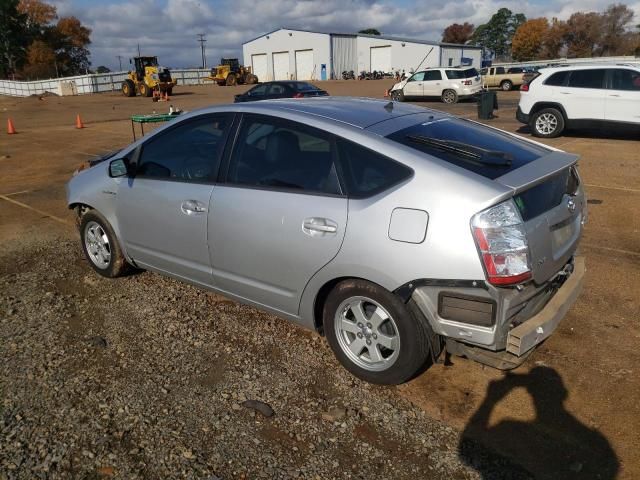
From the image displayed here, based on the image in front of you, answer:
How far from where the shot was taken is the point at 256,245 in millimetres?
3340

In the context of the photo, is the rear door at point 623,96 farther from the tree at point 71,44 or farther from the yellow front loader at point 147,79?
the tree at point 71,44

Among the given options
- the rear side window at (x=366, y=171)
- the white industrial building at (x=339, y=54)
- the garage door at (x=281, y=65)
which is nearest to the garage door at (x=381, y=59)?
the white industrial building at (x=339, y=54)

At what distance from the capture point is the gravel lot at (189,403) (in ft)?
8.46

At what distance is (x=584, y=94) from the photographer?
→ 40.5 ft

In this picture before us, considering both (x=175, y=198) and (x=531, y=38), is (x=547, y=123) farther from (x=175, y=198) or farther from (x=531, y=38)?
(x=531, y=38)

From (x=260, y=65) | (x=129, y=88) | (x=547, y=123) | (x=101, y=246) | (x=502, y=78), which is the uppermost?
(x=260, y=65)

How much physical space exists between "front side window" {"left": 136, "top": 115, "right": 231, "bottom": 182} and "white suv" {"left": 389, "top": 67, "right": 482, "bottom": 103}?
Result: 2331 centimetres

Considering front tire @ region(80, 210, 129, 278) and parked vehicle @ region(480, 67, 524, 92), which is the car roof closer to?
front tire @ region(80, 210, 129, 278)

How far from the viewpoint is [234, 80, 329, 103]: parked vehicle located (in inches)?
800

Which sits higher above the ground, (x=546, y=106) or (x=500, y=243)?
(x=546, y=106)

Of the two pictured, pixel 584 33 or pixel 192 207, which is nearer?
pixel 192 207

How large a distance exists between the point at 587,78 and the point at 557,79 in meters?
0.67

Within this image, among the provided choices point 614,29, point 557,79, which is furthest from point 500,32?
point 557,79

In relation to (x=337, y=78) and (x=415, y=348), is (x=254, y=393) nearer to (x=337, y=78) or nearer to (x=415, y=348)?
(x=415, y=348)
